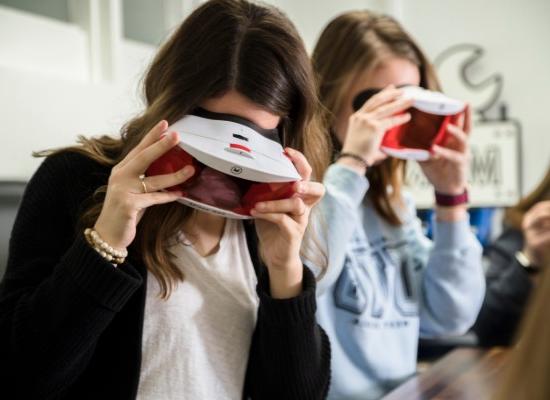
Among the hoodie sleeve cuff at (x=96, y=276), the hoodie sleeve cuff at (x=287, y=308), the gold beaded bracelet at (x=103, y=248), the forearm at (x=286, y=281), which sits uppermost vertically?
the gold beaded bracelet at (x=103, y=248)

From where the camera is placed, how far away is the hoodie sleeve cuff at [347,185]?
1.15 meters

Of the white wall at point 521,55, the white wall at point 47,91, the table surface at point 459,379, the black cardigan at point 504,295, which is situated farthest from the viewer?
the white wall at point 521,55

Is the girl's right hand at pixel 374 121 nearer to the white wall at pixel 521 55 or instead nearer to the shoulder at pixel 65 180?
the shoulder at pixel 65 180

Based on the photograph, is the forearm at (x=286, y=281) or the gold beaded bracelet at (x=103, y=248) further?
the forearm at (x=286, y=281)

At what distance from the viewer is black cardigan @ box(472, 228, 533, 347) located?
138cm

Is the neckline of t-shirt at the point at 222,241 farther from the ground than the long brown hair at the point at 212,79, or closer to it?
closer to it

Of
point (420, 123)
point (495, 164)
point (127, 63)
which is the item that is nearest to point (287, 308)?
point (420, 123)

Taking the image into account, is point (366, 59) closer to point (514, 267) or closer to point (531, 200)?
point (531, 200)

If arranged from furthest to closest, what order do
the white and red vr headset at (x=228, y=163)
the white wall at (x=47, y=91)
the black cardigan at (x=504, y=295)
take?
1. the white wall at (x=47, y=91)
2. the black cardigan at (x=504, y=295)
3. the white and red vr headset at (x=228, y=163)

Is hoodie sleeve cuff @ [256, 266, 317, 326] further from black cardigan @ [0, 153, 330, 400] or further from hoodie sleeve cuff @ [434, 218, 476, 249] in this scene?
hoodie sleeve cuff @ [434, 218, 476, 249]

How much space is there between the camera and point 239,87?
2.62 ft

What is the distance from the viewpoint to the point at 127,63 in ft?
6.35

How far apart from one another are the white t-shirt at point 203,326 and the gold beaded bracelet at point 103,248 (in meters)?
0.11

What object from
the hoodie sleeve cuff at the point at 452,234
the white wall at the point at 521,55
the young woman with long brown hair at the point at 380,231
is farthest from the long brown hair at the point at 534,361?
the white wall at the point at 521,55
